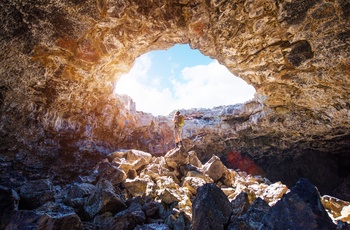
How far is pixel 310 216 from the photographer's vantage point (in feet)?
11.8

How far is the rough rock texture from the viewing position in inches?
269

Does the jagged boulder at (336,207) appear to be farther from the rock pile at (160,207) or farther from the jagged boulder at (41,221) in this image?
the jagged boulder at (41,221)

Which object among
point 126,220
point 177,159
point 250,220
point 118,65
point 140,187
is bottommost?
point 126,220

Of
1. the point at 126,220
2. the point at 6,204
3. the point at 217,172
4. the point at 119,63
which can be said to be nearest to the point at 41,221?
the point at 6,204

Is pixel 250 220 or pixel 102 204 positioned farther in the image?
pixel 102 204

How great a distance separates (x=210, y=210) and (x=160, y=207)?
1.92 metres

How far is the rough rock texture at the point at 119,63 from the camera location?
22.4ft

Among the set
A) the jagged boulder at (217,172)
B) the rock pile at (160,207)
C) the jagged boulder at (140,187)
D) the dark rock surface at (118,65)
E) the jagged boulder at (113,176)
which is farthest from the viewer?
the jagged boulder at (217,172)

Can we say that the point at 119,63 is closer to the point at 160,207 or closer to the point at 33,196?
the point at 33,196

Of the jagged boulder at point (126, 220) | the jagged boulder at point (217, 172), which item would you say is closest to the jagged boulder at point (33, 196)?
the jagged boulder at point (126, 220)

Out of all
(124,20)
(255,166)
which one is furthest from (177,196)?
(255,166)

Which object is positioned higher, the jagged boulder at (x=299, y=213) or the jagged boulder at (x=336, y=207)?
the jagged boulder at (x=299, y=213)

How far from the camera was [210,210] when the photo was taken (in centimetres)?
430

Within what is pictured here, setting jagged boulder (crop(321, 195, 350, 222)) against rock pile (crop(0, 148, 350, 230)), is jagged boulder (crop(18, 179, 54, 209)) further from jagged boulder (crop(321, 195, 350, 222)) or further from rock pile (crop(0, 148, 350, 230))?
jagged boulder (crop(321, 195, 350, 222))
